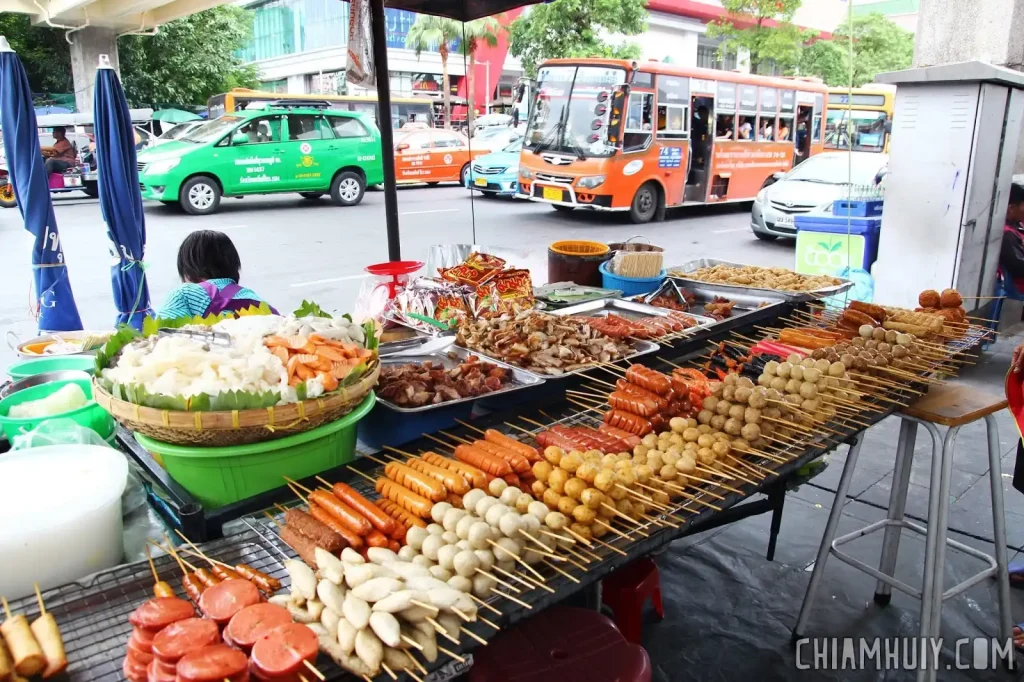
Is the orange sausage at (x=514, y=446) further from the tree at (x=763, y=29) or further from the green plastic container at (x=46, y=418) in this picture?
the tree at (x=763, y=29)

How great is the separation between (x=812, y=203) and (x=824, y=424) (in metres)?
10.6

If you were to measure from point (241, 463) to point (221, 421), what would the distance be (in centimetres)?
19

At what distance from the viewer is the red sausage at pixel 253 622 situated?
150cm

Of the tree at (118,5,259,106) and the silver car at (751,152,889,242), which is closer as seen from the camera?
the silver car at (751,152,889,242)

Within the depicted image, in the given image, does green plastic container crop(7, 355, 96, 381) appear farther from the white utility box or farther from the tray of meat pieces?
the white utility box

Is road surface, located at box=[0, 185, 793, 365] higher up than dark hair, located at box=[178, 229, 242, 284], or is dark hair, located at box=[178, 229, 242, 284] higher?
dark hair, located at box=[178, 229, 242, 284]

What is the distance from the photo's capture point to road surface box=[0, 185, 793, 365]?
951cm

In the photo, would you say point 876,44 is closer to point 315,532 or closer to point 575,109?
point 575,109

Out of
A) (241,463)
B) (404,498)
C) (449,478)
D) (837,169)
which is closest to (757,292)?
(449,478)

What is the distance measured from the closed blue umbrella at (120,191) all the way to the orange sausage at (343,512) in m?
4.08

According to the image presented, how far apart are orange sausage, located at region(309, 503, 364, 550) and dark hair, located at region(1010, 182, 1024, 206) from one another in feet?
26.6

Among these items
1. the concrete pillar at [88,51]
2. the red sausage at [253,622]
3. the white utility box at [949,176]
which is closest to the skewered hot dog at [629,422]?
the red sausage at [253,622]

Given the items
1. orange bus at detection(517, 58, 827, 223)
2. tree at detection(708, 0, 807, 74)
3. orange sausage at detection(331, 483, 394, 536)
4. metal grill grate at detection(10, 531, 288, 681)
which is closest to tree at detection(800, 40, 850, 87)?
tree at detection(708, 0, 807, 74)

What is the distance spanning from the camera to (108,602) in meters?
1.74
